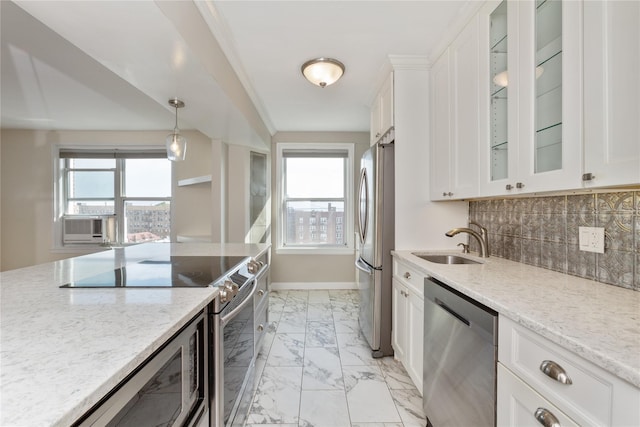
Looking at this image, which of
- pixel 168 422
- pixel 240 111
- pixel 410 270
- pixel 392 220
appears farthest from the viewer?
pixel 240 111

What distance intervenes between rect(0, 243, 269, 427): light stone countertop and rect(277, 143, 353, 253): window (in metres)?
3.21

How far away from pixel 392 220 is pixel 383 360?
3.77 ft

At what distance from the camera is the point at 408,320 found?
6.28ft

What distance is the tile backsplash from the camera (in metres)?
1.14

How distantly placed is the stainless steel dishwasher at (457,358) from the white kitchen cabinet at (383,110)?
57.5 inches

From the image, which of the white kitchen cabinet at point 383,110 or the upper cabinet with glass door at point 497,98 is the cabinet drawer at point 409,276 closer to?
the upper cabinet with glass door at point 497,98

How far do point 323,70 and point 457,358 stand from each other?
7.15ft

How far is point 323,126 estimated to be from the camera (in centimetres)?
409

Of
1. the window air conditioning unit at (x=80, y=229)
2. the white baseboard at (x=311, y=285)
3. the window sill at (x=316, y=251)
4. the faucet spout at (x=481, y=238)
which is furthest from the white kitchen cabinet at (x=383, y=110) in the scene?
the window air conditioning unit at (x=80, y=229)

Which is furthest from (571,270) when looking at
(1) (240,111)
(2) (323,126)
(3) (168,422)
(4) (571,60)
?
(2) (323,126)

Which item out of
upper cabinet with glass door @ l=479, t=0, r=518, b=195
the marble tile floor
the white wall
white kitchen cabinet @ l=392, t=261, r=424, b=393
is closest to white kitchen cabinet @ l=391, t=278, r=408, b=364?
white kitchen cabinet @ l=392, t=261, r=424, b=393

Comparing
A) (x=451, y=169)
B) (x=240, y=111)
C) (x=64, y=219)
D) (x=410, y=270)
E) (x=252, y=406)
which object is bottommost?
(x=252, y=406)

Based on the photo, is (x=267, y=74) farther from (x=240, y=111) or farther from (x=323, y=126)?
(x=323, y=126)

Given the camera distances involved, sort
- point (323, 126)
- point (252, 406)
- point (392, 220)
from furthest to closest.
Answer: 1. point (323, 126)
2. point (392, 220)
3. point (252, 406)
